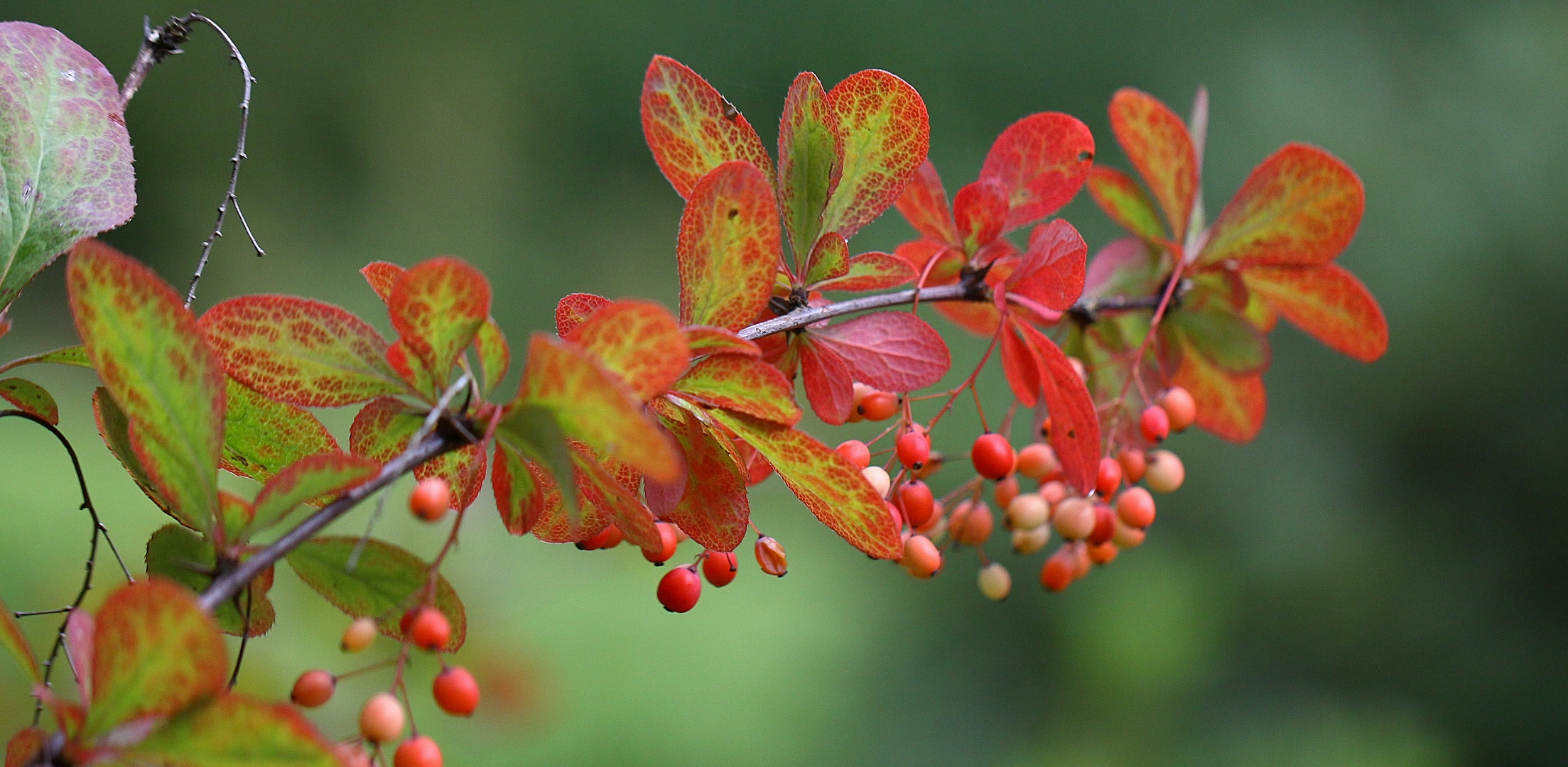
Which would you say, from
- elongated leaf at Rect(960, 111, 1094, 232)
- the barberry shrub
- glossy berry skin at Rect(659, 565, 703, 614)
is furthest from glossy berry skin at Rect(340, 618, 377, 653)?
elongated leaf at Rect(960, 111, 1094, 232)

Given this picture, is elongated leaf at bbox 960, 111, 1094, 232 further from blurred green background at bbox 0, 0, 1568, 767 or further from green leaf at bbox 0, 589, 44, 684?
blurred green background at bbox 0, 0, 1568, 767

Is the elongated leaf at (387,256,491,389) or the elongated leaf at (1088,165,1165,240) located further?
the elongated leaf at (1088,165,1165,240)

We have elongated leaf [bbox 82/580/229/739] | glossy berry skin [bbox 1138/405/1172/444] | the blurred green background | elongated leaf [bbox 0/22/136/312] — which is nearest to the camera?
elongated leaf [bbox 82/580/229/739]

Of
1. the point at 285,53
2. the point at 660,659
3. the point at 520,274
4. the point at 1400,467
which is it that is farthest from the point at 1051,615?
the point at 285,53

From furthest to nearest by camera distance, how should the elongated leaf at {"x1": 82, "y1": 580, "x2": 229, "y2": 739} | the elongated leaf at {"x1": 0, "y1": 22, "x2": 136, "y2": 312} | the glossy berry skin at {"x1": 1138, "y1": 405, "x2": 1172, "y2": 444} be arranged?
1. the glossy berry skin at {"x1": 1138, "y1": 405, "x2": 1172, "y2": 444}
2. the elongated leaf at {"x1": 0, "y1": 22, "x2": 136, "y2": 312}
3. the elongated leaf at {"x1": 82, "y1": 580, "x2": 229, "y2": 739}

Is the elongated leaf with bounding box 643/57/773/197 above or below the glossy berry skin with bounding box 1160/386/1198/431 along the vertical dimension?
above

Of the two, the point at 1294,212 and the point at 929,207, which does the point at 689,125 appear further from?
the point at 1294,212
